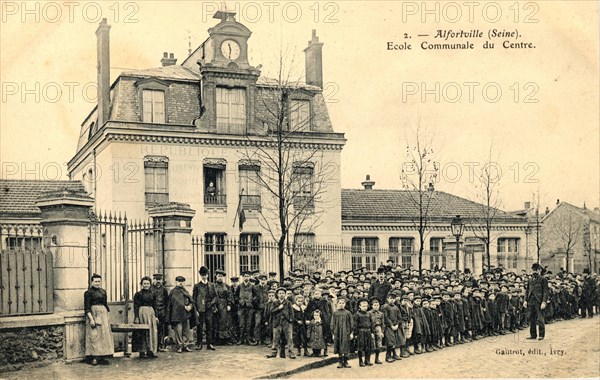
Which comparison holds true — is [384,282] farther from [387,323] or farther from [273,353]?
[273,353]

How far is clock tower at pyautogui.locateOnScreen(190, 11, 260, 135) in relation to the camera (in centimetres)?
2665

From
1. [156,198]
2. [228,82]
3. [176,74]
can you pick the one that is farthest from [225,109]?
[156,198]

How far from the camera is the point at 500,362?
1358 cm

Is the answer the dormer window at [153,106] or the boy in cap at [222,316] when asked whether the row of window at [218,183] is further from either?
the boy in cap at [222,316]

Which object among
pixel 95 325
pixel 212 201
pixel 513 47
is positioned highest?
pixel 513 47

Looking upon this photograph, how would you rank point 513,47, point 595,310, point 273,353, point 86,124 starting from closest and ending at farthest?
1. point 273,353
2. point 513,47
3. point 595,310
4. point 86,124

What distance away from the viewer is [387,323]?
14117 mm

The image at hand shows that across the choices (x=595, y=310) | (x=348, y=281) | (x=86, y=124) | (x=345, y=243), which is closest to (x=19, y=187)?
(x=86, y=124)

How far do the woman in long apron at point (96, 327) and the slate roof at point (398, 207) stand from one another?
62.5 ft

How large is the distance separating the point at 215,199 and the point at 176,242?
1208 cm

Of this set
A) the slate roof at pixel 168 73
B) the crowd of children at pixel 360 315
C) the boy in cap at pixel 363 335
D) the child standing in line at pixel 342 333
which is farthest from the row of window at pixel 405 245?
the child standing in line at pixel 342 333

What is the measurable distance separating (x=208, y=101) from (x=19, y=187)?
802cm

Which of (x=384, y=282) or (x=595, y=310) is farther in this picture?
(x=595, y=310)

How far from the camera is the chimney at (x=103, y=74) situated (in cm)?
2614
